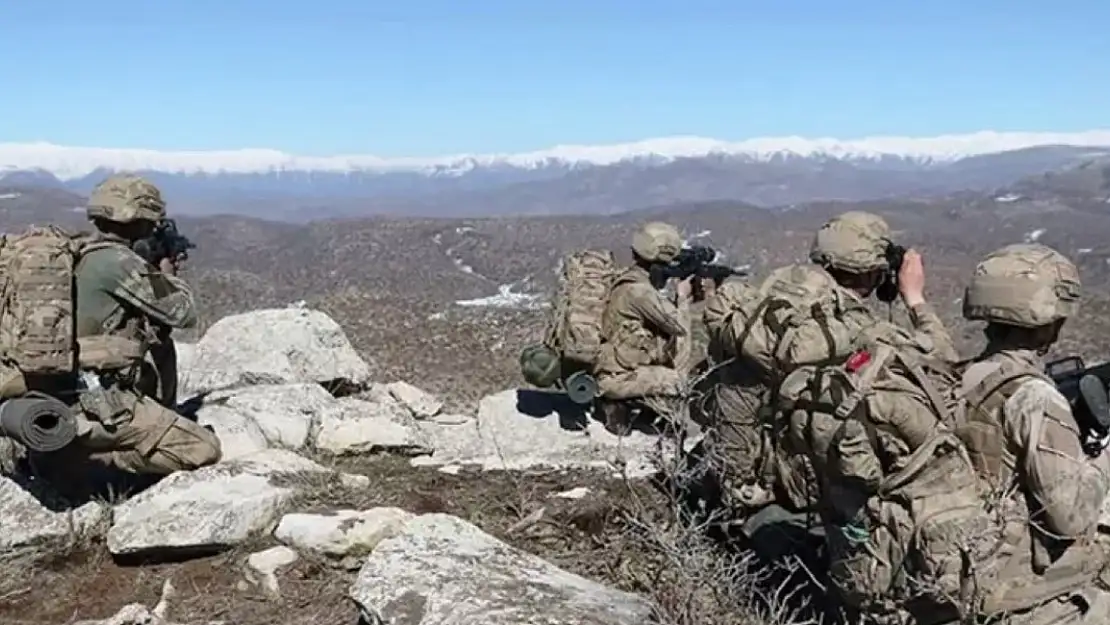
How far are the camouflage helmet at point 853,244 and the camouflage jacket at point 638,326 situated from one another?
9.12 feet

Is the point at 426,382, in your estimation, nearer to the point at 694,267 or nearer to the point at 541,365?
the point at 541,365

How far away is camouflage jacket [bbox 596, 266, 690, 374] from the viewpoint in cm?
891

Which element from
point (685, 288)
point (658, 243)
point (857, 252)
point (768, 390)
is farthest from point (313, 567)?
point (685, 288)

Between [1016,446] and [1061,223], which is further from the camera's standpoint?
[1061,223]

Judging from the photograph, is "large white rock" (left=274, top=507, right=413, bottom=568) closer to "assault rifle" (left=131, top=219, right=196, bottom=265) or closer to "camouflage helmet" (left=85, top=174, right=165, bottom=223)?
"assault rifle" (left=131, top=219, right=196, bottom=265)

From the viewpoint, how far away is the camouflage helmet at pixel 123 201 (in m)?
7.06

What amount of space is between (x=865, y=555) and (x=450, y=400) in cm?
832

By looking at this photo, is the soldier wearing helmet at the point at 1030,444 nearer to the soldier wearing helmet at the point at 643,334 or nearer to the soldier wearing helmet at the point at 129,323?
the soldier wearing helmet at the point at 643,334

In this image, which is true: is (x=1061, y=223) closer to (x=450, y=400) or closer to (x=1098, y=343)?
(x=1098, y=343)

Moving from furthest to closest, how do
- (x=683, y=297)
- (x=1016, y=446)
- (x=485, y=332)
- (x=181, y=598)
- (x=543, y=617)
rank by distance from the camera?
(x=485, y=332)
(x=683, y=297)
(x=181, y=598)
(x=543, y=617)
(x=1016, y=446)

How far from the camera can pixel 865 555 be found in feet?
14.9

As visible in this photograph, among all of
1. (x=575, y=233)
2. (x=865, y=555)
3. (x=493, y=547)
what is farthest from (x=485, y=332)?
(x=575, y=233)

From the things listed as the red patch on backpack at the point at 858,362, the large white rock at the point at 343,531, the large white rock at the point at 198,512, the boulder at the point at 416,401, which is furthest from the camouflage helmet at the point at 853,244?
the boulder at the point at 416,401

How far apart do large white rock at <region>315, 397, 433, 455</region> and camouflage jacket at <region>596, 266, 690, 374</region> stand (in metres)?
1.59
